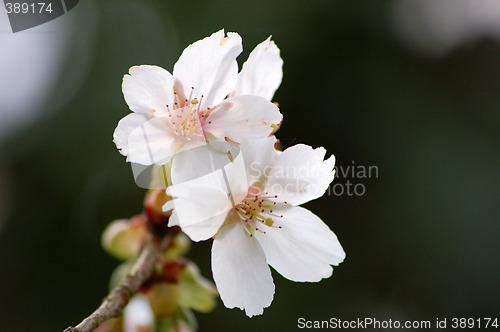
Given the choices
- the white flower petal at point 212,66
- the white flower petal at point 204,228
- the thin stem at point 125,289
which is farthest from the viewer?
the white flower petal at point 212,66

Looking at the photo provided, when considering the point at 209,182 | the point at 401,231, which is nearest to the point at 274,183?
the point at 209,182

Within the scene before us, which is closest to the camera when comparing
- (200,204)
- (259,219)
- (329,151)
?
(200,204)

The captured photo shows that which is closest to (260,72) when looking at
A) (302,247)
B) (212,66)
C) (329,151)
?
(212,66)

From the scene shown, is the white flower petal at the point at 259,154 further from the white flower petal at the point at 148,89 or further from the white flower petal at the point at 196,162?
the white flower petal at the point at 148,89

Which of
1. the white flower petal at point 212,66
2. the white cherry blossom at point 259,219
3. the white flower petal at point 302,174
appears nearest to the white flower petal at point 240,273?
the white cherry blossom at point 259,219

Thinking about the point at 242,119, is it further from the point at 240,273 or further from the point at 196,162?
the point at 240,273

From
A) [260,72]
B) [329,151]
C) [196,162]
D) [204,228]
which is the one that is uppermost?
[260,72]

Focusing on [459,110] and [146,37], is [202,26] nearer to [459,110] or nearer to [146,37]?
[146,37]
